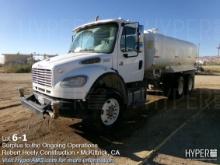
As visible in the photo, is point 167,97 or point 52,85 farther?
point 167,97

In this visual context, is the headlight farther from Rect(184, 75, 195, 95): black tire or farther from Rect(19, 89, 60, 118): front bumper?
Rect(184, 75, 195, 95): black tire

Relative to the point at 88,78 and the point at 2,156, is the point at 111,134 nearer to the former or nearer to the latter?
the point at 88,78

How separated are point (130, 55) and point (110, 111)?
1897mm

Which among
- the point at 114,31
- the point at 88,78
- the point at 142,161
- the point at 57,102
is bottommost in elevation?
the point at 142,161

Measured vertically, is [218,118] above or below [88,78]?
below

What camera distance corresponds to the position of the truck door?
7.12m

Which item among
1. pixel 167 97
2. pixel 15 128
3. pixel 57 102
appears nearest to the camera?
pixel 57 102

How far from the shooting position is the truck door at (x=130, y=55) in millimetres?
7121

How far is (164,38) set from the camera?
383 inches

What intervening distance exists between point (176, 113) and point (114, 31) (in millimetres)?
3716

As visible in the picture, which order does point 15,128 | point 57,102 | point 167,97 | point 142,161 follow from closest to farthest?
point 142,161, point 57,102, point 15,128, point 167,97

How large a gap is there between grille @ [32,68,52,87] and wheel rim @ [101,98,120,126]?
1439mm

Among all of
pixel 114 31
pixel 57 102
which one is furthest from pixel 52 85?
pixel 114 31

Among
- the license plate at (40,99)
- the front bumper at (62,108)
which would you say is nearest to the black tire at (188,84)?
the front bumper at (62,108)
